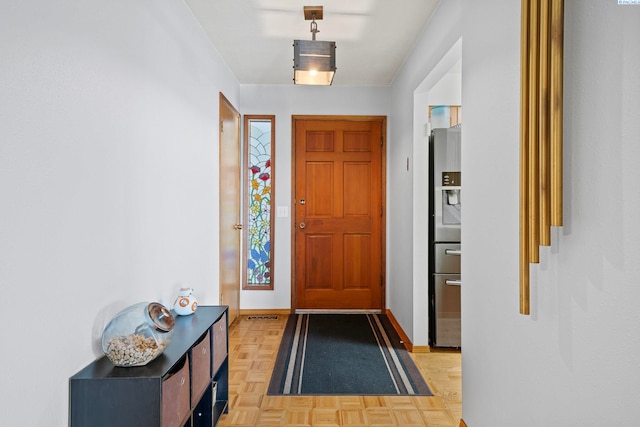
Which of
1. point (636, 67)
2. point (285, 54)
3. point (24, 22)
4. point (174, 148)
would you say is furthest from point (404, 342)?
point (24, 22)

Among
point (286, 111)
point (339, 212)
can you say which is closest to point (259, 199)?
point (339, 212)

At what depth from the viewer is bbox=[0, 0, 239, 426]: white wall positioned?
1222mm

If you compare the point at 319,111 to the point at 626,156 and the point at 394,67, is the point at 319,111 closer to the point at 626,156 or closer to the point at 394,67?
the point at 394,67

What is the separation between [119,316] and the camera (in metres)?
1.65

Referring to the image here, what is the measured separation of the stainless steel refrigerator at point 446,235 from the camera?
346 cm

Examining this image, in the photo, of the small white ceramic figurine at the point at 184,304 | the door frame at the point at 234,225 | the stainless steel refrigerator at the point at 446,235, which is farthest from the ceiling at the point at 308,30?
the small white ceramic figurine at the point at 184,304

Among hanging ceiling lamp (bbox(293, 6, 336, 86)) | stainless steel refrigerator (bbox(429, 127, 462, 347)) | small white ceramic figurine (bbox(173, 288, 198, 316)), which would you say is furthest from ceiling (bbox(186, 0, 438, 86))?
small white ceramic figurine (bbox(173, 288, 198, 316))

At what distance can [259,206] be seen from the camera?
4652 mm

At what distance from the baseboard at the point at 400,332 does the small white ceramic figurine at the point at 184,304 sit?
1.93 meters

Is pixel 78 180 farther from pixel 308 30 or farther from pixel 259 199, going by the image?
pixel 259 199

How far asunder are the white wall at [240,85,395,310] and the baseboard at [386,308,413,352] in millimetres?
281

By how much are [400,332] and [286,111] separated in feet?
8.58

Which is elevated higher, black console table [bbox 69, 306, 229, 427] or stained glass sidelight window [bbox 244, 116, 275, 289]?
stained glass sidelight window [bbox 244, 116, 275, 289]

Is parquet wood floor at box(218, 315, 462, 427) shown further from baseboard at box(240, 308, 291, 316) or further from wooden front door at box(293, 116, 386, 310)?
wooden front door at box(293, 116, 386, 310)
